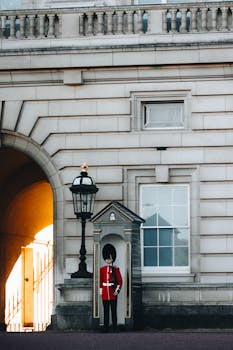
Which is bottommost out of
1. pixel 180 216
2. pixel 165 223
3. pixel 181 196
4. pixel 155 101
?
pixel 165 223

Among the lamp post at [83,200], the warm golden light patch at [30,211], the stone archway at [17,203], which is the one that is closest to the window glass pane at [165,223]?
the lamp post at [83,200]

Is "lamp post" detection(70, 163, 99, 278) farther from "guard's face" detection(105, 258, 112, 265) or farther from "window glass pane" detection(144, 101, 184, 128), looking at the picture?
"window glass pane" detection(144, 101, 184, 128)

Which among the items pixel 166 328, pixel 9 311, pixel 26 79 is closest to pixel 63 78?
pixel 26 79

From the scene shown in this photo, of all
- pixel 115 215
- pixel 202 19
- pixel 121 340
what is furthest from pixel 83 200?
pixel 121 340

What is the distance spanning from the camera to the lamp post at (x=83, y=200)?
2866 centimetres

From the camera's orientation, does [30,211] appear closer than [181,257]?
No

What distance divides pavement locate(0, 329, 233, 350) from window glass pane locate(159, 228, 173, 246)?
7.98 ft

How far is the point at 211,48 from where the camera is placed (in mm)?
29203

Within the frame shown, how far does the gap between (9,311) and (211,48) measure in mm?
9137

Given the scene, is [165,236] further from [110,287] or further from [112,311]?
[112,311]

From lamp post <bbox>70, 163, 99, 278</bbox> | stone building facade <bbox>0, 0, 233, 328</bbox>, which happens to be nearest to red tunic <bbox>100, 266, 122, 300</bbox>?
lamp post <bbox>70, 163, 99, 278</bbox>

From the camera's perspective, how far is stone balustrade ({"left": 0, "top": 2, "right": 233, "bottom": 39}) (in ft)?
96.6

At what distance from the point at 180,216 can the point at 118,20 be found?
3.99m

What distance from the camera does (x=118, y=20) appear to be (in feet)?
97.5
